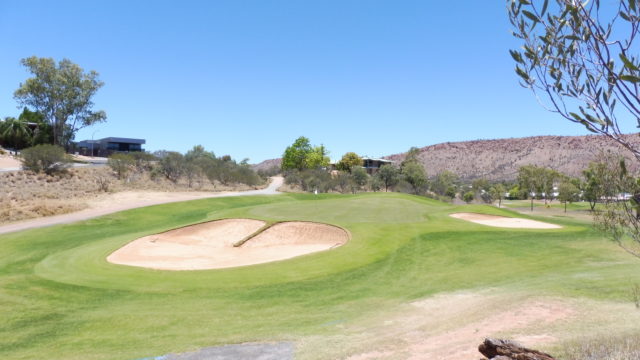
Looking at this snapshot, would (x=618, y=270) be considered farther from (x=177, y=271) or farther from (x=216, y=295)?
(x=177, y=271)

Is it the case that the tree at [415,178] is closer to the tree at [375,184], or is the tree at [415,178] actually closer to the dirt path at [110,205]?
the tree at [375,184]

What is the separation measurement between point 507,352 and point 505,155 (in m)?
165

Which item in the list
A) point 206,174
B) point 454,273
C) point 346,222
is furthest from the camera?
point 206,174

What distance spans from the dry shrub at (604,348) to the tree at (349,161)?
4046 inches

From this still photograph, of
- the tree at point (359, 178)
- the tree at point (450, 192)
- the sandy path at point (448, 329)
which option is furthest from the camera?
the tree at point (450, 192)

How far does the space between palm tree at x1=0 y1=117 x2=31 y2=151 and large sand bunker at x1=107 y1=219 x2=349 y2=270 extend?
68973mm

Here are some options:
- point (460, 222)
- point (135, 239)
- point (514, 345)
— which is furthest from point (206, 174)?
point (514, 345)

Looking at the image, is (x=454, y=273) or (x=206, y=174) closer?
(x=454, y=273)

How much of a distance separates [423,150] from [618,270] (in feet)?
578

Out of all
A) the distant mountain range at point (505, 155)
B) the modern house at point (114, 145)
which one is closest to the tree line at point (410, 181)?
the distant mountain range at point (505, 155)

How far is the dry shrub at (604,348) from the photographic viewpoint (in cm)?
672

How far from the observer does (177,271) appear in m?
18.5

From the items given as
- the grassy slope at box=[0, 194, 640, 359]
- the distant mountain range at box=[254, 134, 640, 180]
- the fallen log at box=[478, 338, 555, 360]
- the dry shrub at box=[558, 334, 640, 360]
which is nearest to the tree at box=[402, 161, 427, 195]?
the distant mountain range at box=[254, 134, 640, 180]

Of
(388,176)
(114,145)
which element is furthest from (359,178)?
(114,145)
